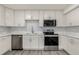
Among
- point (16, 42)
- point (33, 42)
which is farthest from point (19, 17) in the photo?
point (33, 42)

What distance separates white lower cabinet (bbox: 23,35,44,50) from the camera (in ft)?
16.5

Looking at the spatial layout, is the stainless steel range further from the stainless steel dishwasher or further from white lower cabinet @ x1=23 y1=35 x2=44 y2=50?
the stainless steel dishwasher

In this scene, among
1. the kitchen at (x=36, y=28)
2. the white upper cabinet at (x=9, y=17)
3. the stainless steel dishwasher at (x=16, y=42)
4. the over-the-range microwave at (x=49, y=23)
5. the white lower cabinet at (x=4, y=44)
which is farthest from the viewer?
the over-the-range microwave at (x=49, y=23)

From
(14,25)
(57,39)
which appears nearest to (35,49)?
(57,39)

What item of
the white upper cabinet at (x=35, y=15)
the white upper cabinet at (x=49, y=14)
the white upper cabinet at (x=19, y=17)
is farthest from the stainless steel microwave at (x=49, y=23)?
the white upper cabinet at (x=19, y=17)

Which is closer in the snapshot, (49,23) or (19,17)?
(49,23)

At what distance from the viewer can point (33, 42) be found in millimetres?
5047

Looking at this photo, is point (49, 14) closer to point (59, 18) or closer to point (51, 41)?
point (59, 18)

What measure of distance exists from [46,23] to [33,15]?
807mm

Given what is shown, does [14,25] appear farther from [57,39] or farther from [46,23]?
[57,39]

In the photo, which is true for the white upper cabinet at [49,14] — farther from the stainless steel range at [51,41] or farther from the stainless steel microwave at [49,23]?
the stainless steel range at [51,41]

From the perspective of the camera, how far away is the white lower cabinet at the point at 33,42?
16.5 feet
